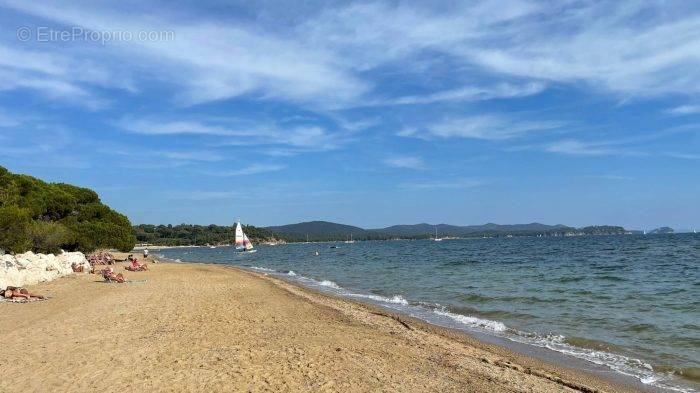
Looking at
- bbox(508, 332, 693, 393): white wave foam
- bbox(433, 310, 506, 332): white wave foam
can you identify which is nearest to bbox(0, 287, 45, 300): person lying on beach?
bbox(433, 310, 506, 332): white wave foam

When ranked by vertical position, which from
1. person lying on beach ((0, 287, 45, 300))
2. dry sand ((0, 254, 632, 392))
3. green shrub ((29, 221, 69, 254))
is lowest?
dry sand ((0, 254, 632, 392))

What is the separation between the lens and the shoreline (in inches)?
299

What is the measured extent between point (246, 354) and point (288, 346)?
99cm

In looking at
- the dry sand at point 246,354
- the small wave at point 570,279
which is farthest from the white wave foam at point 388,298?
the small wave at point 570,279

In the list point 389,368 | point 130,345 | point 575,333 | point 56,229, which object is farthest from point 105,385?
point 56,229

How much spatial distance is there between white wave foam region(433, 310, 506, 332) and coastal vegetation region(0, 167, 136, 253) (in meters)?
25.5

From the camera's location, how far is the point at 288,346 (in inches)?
378

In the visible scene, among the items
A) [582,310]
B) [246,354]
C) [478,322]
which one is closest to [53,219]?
[478,322]

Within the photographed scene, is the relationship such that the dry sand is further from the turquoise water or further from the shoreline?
the turquoise water

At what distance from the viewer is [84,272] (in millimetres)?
29969

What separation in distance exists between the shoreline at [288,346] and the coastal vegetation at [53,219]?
15.1 meters

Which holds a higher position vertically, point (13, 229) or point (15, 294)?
point (13, 229)

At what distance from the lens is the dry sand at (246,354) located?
738cm

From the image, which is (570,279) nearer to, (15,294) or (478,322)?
(478,322)
